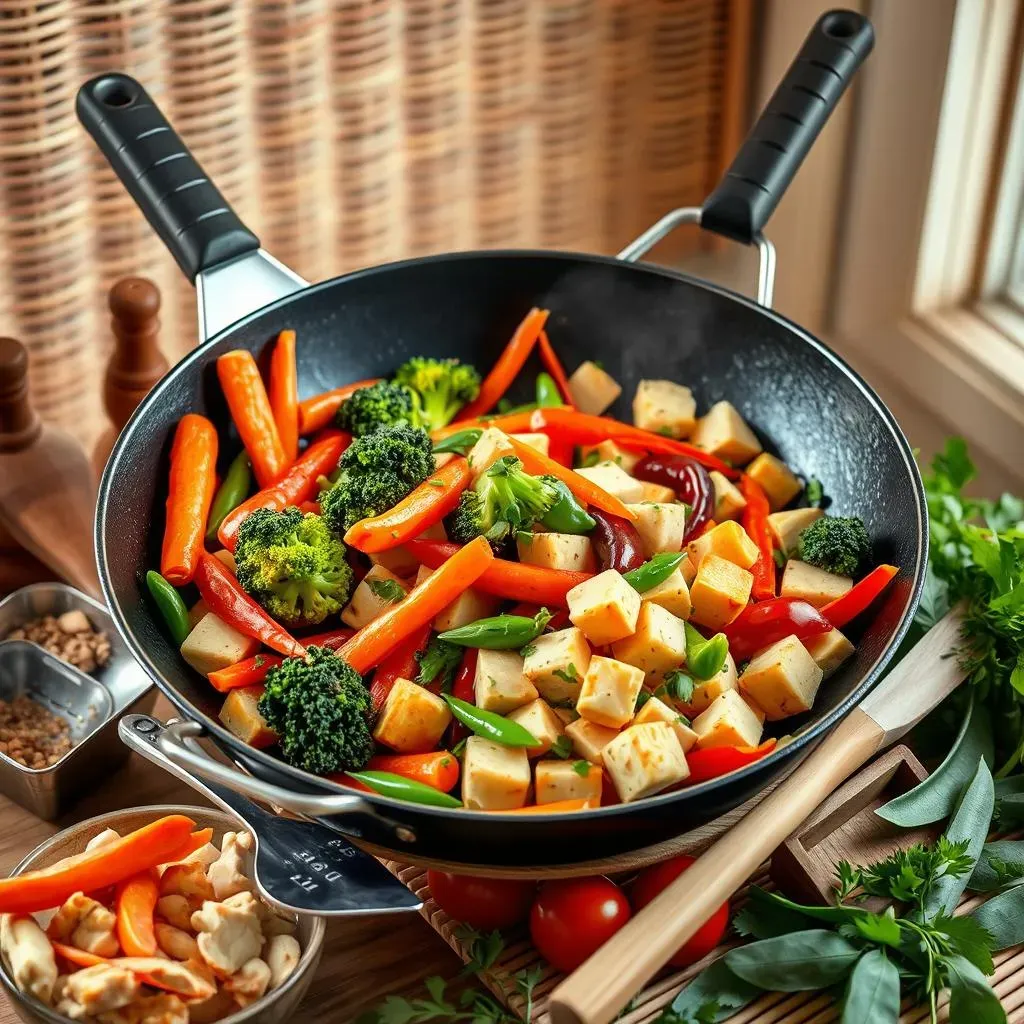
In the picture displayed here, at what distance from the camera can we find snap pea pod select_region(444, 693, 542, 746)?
1.65 meters

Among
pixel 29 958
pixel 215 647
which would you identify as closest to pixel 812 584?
pixel 215 647

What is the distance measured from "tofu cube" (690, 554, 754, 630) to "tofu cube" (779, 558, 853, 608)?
98 mm

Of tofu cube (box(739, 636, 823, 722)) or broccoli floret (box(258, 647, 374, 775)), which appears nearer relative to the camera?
broccoli floret (box(258, 647, 374, 775))

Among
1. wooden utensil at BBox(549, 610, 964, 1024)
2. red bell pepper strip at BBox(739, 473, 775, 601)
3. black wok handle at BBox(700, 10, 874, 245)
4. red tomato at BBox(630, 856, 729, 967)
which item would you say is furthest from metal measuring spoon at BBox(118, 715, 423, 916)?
black wok handle at BBox(700, 10, 874, 245)

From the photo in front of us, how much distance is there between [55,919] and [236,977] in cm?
23

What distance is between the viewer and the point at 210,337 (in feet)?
6.89

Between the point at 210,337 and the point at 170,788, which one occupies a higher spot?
the point at 210,337

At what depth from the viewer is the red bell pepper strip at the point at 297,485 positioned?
1.97 m

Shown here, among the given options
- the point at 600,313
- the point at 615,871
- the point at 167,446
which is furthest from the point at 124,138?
the point at 615,871

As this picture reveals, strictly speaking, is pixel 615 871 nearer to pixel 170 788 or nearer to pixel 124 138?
pixel 170 788

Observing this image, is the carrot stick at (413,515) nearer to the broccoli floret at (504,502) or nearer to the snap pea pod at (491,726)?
the broccoli floret at (504,502)

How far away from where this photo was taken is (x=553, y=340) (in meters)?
2.37

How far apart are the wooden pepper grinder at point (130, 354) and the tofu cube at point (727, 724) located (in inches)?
44.3

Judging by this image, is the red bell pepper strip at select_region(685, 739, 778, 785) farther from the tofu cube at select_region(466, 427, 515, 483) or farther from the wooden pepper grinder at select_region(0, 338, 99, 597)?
the wooden pepper grinder at select_region(0, 338, 99, 597)
